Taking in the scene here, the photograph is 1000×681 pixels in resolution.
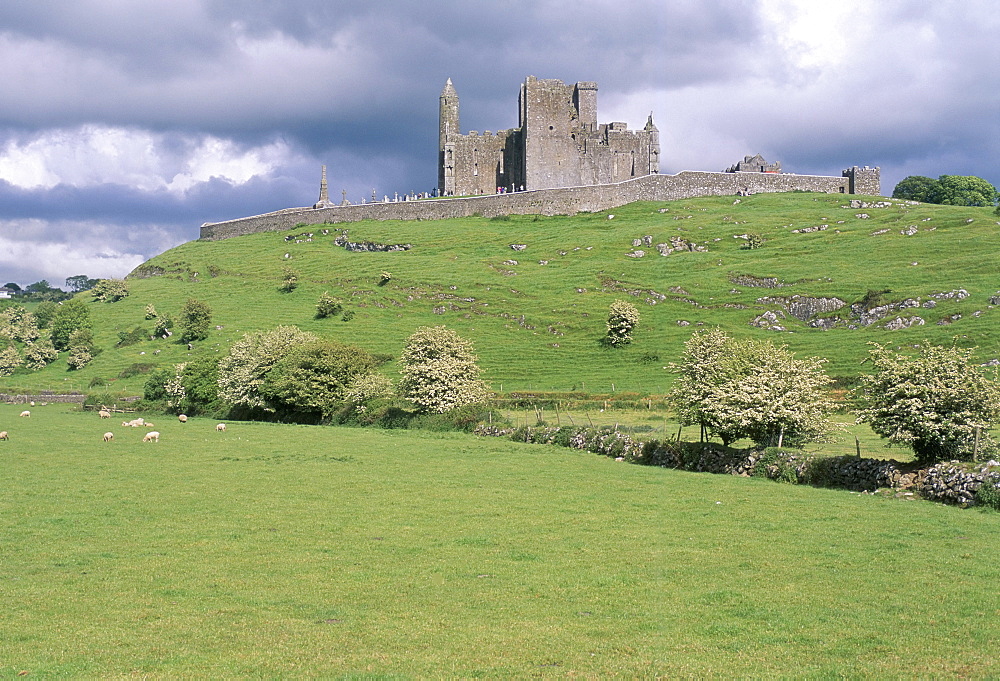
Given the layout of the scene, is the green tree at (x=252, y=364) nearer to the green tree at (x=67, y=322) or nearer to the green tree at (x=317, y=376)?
the green tree at (x=317, y=376)

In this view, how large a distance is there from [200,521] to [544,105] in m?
118

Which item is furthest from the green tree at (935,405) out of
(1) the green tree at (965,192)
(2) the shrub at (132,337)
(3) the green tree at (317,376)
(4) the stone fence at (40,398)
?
(1) the green tree at (965,192)

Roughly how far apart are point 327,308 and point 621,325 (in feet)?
111

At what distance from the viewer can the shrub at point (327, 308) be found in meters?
92.6

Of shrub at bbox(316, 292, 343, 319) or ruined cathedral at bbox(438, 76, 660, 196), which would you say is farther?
ruined cathedral at bbox(438, 76, 660, 196)

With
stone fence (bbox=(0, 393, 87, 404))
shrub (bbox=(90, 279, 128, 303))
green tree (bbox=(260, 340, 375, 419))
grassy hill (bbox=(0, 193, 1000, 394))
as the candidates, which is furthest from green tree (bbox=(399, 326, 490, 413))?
shrub (bbox=(90, 279, 128, 303))

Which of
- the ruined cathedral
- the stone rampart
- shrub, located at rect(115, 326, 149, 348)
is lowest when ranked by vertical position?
shrub, located at rect(115, 326, 149, 348)

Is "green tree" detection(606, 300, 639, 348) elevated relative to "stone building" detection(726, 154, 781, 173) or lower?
lower

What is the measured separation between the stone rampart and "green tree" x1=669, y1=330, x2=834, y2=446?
93.8 m

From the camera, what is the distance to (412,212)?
13262 cm

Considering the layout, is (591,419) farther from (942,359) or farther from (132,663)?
(132,663)

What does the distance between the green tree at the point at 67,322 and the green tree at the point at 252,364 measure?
136 ft

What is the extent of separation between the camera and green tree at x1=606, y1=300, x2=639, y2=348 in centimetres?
7688

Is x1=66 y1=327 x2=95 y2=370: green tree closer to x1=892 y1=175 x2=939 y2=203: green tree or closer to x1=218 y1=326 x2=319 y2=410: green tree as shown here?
x1=218 y1=326 x2=319 y2=410: green tree
